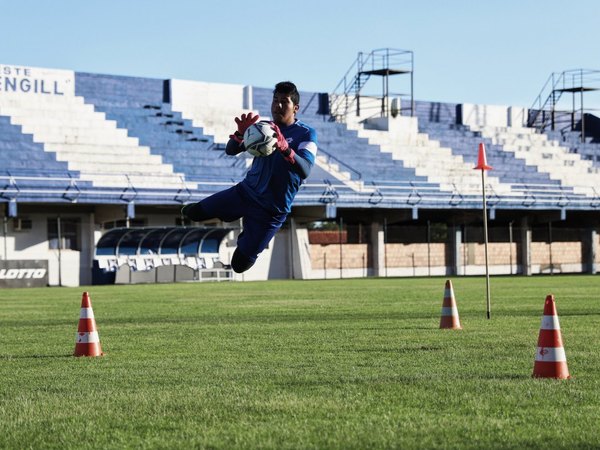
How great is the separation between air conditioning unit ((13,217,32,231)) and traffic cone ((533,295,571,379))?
35631 millimetres

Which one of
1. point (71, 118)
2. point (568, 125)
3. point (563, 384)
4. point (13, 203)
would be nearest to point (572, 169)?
point (568, 125)

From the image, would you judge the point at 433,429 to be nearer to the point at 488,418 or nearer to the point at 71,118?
the point at 488,418

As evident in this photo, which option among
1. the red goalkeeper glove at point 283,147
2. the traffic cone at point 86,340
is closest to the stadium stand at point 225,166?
the traffic cone at point 86,340

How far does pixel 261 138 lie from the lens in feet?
30.3

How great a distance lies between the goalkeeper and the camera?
997cm

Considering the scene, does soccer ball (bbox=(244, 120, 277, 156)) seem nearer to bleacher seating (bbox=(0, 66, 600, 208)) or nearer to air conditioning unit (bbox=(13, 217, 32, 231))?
bleacher seating (bbox=(0, 66, 600, 208))

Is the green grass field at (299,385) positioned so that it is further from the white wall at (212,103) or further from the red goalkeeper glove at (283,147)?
the white wall at (212,103)

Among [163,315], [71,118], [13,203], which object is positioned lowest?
[163,315]

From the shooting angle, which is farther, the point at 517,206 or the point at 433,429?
the point at 517,206

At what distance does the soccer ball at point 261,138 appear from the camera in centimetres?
923

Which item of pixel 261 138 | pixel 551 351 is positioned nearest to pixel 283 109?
pixel 261 138

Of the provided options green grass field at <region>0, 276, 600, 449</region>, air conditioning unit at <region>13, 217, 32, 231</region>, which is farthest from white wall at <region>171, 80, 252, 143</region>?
green grass field at <region>0, 276, 600, 449</region>

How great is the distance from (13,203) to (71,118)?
753cm

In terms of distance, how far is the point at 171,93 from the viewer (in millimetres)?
52719
